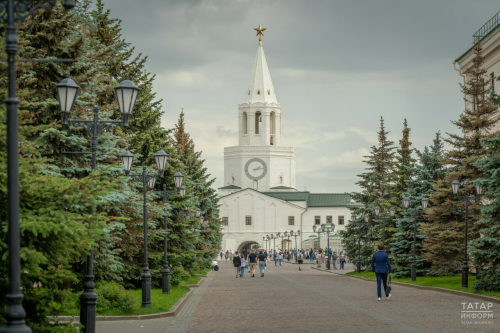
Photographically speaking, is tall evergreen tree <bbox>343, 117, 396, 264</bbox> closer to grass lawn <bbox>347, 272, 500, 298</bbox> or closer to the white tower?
grass lawn <bbox>347, 272, 500, 298</bbox>

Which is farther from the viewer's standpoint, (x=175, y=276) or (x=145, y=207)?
(x=175, y=276)

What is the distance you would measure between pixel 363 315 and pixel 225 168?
107 metres

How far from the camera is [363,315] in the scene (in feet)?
50.4

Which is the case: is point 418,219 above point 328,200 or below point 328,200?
below

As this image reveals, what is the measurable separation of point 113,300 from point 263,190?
104 m

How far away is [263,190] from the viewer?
11950 cm

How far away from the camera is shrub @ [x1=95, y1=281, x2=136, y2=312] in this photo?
52.0 feet

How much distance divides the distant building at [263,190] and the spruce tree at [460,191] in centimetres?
7979

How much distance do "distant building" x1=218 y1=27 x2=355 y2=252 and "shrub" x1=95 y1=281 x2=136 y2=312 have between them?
92355mm

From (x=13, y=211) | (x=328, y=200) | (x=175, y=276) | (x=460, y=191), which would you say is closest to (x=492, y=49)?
(x=460, y=191)

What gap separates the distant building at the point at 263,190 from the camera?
111 m

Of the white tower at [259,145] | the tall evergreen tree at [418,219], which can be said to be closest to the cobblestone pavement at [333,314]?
the tall evergreen tree at [418,219]

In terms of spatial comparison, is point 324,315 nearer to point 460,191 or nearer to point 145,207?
point 145,207

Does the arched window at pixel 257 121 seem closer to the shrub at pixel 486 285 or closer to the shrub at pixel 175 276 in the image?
→ the shrub at pixel 175 276
